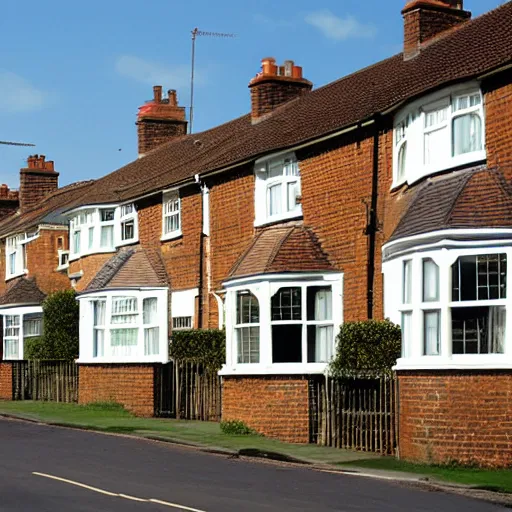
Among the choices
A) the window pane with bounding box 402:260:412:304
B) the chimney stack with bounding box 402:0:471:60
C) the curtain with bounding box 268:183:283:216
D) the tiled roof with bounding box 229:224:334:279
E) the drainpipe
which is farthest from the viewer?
the chimney stack with bounding box 402:0:471:60

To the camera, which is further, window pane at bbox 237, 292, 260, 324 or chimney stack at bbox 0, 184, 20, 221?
chimney stack at bbox 0, 184, 20, 221

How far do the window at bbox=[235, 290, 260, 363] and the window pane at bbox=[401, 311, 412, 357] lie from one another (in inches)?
191

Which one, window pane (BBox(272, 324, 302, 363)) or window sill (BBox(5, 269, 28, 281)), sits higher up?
window sill (BBox(5, 269, 28, 281))

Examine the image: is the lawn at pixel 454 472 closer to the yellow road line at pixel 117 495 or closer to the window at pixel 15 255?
the yellow road line at pixel 117 495

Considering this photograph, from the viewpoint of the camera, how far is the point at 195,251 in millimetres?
32156

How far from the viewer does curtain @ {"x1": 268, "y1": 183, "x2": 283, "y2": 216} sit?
28.0 metres

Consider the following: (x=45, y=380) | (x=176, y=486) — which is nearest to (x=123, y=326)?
(x=45, y=380)

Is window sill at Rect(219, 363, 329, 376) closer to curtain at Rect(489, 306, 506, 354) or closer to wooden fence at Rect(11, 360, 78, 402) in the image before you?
curtain at Rect(489, 306, 506, 354)

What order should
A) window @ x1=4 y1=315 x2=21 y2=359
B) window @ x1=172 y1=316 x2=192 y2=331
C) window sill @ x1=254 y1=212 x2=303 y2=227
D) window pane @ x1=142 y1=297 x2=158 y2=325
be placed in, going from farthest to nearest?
1. window @ x1=4 y1=315 x2=21 y2=359
2. window pane @ x1=142 y1=297 x2=158 y2=325
3. window @ x1=172 y1=316 x2=192 y2=331
4. window sill @ x1=254 y1=212 x2=303 y2=227

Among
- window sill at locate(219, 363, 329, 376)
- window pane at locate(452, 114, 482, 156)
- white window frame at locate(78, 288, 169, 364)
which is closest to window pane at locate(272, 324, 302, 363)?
window sill at locate(219, 363, 329, 376)

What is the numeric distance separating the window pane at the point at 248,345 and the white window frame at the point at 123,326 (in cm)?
576

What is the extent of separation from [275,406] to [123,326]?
9831 millimetres

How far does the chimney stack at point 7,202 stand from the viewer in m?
55.2

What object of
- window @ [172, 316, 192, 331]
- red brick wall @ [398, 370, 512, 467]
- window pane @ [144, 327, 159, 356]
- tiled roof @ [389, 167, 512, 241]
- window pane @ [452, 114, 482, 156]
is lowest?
red brick wall @ [398, 370, 512, 467]
